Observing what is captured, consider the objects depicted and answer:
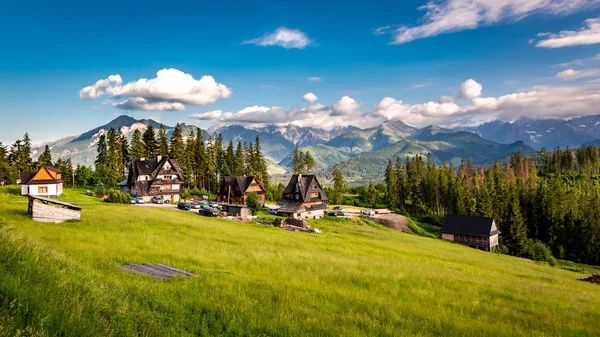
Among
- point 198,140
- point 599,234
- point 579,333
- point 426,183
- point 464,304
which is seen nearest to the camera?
point 579,333

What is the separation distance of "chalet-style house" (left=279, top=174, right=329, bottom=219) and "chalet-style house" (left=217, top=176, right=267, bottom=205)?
10778 millimetres

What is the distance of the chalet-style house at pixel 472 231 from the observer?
85938mm

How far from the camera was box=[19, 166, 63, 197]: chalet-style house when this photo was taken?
6821 centimetres

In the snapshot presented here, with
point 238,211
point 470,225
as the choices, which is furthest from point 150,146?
point 470,225

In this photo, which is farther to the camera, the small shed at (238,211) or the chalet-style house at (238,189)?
the chalet-style house at (238,189)

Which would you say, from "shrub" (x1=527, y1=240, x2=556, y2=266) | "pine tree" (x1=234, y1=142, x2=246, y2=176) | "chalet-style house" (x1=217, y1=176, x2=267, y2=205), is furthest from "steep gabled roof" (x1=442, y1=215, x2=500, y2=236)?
"pine tree" (x1=234, y1=142, x2=246, y2=176)

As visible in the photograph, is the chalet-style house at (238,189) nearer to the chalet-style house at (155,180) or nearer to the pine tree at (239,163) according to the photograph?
the chalet-style house at (155,180)

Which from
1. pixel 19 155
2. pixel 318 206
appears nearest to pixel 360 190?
pixel 318 206

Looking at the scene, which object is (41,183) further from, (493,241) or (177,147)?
(493,241)

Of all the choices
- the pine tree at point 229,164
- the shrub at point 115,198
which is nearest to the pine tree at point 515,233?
the pine tree at point 229,164

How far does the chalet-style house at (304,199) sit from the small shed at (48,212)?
53475mm

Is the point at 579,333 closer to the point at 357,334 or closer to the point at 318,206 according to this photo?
the point at 357,334

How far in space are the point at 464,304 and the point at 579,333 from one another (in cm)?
401

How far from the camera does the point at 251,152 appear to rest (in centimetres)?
11675
